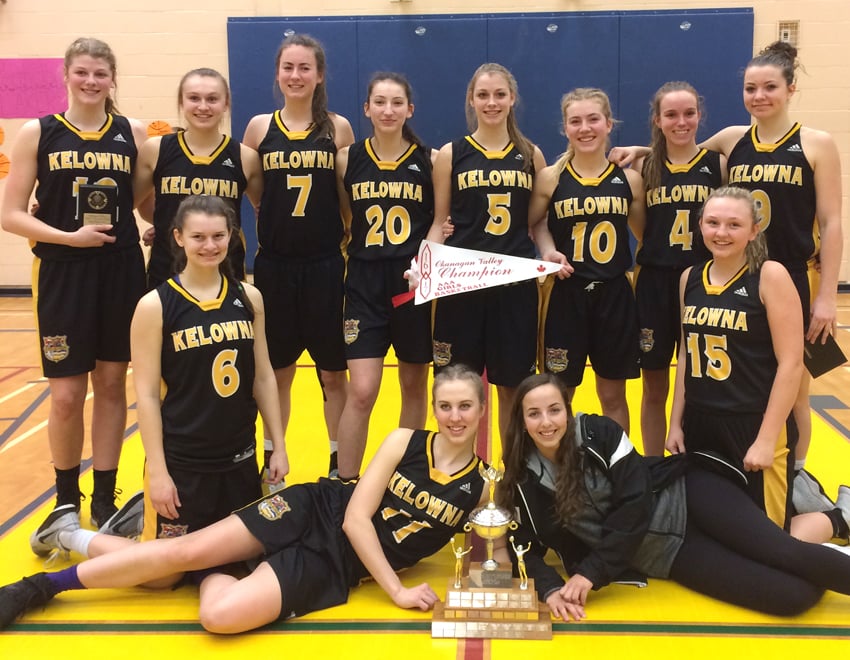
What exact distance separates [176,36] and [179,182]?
6.26m

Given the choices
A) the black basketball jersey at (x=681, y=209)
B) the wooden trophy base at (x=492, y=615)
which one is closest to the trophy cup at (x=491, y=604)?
the wooden trophy base at (x=492, y=615)

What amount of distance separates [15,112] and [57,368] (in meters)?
6.79

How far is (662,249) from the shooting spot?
12.4ft

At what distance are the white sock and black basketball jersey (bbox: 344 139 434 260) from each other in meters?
1.65

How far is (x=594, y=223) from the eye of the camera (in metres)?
3.71

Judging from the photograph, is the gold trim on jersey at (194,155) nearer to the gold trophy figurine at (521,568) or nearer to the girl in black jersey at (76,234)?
the girl in black jersey at (76,234)

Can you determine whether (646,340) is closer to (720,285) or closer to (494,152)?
(720,285)

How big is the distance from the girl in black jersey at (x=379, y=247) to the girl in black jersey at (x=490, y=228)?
0.31 feet

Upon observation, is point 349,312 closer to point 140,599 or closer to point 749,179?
point 140,599

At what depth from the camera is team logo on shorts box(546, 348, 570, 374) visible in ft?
12.4

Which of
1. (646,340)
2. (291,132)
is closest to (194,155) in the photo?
(291,132)

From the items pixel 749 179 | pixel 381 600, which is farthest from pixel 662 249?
pixel 381 600

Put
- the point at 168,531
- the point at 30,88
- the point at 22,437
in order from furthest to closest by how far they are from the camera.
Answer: the point at 30,88, the point at 22,437, the point at 168,531

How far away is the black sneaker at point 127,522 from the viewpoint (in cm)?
348
